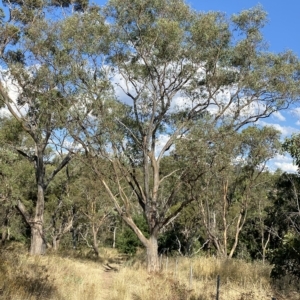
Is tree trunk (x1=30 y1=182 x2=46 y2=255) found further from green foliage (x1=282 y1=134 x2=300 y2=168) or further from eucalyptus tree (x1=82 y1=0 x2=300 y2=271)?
green foliage (x1=282 y1=134 x2=300 y2=168)

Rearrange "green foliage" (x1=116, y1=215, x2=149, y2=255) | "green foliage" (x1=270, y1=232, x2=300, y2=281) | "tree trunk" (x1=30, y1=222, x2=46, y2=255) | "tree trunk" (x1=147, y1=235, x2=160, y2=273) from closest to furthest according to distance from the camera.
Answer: "green foliage" (x1=270, y1=232, x2=300, y2=281)
"tree trunk" (x1=147, y1=235, x2=160, y2=273)
"tree trunk" (x1=30, y1=222, x2=46, y2=255)
"green foliage" (x1=116, y1=215, x2=149, y2=255)

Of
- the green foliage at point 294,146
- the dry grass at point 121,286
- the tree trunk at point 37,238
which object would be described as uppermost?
the green foliage at point 294,146

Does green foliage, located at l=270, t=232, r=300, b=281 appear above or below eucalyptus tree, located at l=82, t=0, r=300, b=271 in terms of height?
below

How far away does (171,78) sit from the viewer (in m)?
15.7

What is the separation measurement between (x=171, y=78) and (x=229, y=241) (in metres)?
Answer: 19.6

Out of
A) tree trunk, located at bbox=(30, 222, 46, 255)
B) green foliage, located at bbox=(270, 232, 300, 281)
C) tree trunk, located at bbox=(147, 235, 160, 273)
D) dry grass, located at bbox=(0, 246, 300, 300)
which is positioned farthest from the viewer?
tree trunk, located at bbox=(30, 222, 46, 255)

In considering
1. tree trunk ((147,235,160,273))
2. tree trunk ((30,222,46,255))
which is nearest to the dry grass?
tree trunk ((147,235,160,273))

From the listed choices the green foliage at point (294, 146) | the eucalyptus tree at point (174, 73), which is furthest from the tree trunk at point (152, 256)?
the green foliage at point (294, 146)

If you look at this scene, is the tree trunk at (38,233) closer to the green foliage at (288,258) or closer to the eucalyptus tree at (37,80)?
the eucalyptus tree at (37,80)

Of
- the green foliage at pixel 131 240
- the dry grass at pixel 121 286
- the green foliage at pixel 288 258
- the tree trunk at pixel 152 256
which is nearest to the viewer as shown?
the dry grass at pixel 121 286

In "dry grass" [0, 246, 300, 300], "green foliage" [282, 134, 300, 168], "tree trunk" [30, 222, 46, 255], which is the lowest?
"dry grass" [0, 246, 300, 300]

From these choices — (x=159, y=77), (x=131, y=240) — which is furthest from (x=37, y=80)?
(x=131, y=240)

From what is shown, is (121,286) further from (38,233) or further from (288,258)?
(38,233)

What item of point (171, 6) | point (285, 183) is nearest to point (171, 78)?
point (171, 6)
